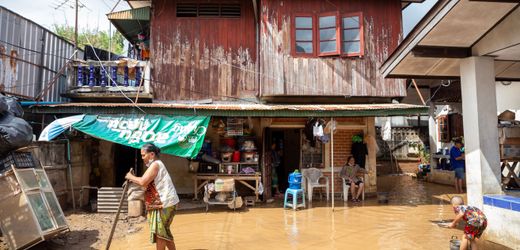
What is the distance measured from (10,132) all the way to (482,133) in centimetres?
784

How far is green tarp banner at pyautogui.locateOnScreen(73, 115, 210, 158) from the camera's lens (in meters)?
8.70

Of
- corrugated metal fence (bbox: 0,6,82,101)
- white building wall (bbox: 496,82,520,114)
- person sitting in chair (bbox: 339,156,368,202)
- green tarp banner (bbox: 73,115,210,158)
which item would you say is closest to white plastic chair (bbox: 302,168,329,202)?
person sitting in chair (bbox: 339,156,368,202)

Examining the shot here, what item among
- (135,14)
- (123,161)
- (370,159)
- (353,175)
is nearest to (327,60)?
(370,159)

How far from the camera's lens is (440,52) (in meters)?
6.57

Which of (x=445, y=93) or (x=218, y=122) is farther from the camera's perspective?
(x=445, y=93)

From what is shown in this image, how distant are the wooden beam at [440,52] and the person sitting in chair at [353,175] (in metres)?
4.43

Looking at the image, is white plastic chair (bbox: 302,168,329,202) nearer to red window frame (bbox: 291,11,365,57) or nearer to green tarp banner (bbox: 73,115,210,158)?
green tarp banner (bbox: 73,115,210,158)

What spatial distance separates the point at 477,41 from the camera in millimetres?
6250

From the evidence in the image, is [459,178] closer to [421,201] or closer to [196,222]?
[421,201]

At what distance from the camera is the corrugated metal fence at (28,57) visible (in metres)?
8.77

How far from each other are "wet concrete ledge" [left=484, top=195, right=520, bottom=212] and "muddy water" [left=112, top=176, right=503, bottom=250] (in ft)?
2.22

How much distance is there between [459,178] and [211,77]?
8.49m

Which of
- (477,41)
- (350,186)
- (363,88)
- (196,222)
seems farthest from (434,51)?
(196,222)

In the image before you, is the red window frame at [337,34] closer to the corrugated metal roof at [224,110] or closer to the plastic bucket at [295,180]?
the corrugated metal roof at [224,110]
